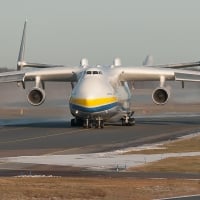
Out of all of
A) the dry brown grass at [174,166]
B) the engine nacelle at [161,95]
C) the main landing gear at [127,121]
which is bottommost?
the dry brown grass at [174,166]

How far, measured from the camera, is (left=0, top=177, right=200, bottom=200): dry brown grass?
58.1ft

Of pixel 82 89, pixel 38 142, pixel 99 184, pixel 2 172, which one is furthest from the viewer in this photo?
pixel 82 89

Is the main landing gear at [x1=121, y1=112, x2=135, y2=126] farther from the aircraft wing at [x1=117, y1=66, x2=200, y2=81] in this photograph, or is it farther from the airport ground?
the aircraft wing at [x1=117, y1=66, x2=200, y2=81]

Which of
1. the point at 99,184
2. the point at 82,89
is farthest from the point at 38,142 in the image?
the point at 99,184

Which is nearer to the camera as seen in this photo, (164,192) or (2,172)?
(164,192)

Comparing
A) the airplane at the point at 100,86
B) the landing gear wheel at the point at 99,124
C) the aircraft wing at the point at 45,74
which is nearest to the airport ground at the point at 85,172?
the landing gear wheel at the point at 99,124

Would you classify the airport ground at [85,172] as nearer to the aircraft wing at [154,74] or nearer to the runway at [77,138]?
the runway at [77,138]

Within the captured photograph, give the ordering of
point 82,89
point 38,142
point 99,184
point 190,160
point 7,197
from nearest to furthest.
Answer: point 7,197
point 99,184
point 190,160
point 38,142
point 82,89

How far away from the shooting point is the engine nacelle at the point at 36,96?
154 ft

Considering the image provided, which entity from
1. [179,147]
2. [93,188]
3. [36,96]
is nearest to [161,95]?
[36,96]

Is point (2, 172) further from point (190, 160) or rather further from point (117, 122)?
point (117, 122)

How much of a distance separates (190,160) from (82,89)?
57.9 ft

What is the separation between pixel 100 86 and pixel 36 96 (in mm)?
5114

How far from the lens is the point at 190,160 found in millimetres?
25844
